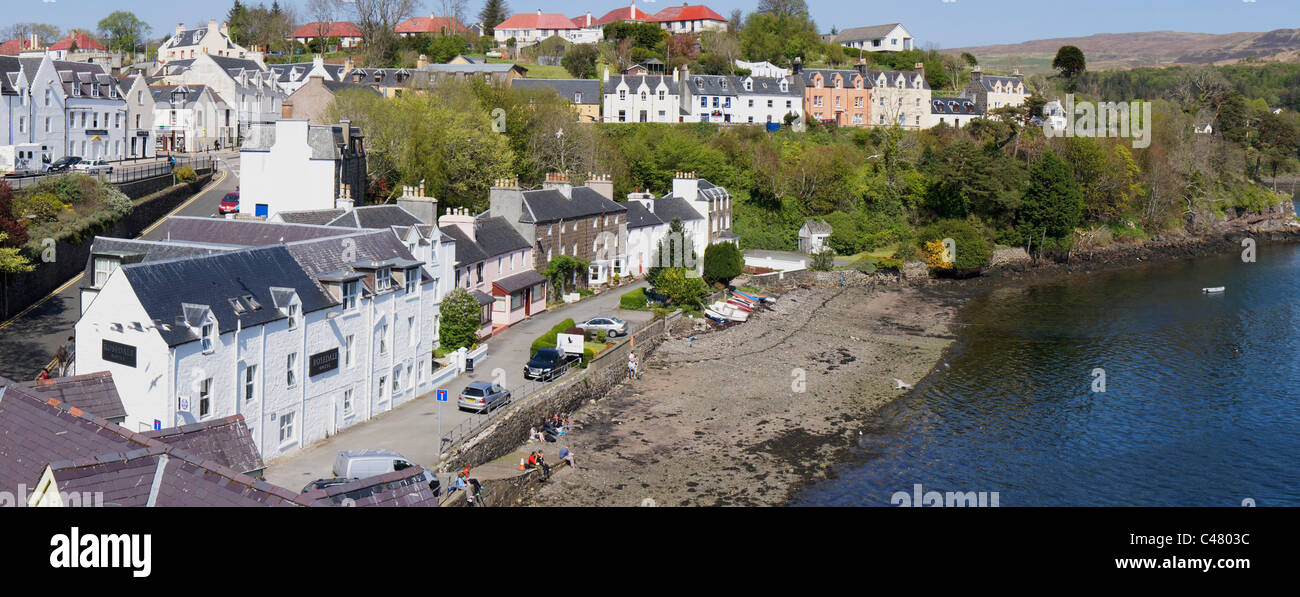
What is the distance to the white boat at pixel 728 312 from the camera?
52.9 m

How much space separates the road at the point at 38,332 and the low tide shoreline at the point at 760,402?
15.9 meters

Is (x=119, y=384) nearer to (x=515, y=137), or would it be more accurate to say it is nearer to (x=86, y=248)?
(x=86, y=248)

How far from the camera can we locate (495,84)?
69875mm

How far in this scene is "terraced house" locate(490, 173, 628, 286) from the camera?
50469mm

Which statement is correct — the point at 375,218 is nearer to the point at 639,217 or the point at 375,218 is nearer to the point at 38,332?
the point at 38,332

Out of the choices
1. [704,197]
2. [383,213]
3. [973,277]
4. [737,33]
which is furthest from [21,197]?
[737,33]

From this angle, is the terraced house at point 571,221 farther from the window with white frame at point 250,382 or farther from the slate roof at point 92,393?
the slate roof at point 92,393

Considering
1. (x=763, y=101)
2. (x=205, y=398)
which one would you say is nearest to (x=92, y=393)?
(x=205, y=398)

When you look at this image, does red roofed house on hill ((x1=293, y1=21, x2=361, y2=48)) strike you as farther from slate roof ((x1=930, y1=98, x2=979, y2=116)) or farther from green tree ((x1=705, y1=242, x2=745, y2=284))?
green tree ((x1=705, y1=242, x2=745, y2=284))

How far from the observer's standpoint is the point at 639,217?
199 feet

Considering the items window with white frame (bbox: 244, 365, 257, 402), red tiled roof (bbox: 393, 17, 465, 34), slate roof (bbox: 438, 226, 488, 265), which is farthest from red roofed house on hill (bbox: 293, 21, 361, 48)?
window with white frame (bbox: 244, 365, 257, 402)

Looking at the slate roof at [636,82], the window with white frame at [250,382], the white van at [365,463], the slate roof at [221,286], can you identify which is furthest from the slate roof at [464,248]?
the slate roof at [636,82]

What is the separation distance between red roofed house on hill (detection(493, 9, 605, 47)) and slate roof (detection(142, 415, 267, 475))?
111737 millimetres

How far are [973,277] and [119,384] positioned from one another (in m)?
57.9
